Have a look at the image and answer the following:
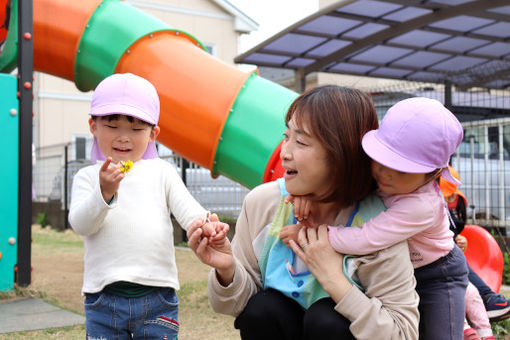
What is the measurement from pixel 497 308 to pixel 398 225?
6.55 ft

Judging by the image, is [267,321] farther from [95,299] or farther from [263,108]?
[263,108]

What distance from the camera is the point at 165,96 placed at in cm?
409

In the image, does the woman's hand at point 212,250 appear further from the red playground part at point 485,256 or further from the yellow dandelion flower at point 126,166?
the red playground part at point 485,256

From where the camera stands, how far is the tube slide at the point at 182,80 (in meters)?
3.91

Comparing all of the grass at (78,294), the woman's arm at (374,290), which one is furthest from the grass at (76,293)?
the woman's arm at (374,290)

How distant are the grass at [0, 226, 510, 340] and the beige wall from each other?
39.8ft

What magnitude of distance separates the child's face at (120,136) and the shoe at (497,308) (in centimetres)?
230

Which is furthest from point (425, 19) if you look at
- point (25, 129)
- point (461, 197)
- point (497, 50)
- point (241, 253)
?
point (241, 253)

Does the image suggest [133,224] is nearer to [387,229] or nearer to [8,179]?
[387,229]

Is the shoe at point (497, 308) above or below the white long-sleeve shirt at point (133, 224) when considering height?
below

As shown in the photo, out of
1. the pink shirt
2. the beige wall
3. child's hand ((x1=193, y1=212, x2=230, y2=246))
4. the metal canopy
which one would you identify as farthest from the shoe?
the beige wall

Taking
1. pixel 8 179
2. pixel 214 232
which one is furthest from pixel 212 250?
pixel 8 179

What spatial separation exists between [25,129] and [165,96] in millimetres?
1432

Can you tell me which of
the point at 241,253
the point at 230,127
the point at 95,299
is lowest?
the point at 95,299
